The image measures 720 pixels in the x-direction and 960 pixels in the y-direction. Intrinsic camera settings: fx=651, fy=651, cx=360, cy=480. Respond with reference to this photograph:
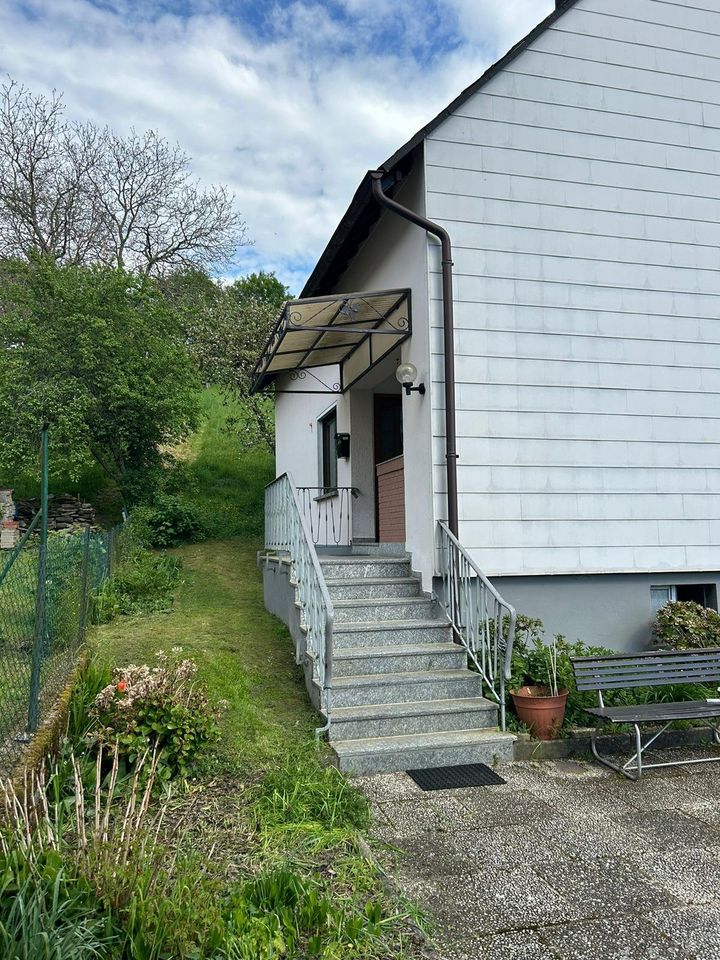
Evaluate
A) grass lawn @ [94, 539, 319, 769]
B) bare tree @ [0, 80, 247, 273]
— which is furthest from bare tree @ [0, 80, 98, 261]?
grass lawn @ [94, 539, 319, 769]

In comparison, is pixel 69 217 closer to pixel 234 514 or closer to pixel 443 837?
pixel 234 514

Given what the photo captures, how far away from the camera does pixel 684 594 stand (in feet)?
23.1

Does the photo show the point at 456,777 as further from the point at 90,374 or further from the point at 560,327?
the point at 90,374

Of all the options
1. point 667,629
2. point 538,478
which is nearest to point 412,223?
point 538,478

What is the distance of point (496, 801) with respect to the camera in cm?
404

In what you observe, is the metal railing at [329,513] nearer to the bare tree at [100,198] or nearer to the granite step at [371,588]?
the granite step at [371,588]

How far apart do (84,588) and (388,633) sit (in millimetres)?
3376

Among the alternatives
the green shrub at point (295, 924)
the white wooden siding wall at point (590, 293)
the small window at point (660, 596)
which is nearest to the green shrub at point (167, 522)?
the white wooden siding wall at point (590, 293)

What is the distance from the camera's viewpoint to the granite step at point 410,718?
480cm

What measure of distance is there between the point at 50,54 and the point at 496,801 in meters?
18.5

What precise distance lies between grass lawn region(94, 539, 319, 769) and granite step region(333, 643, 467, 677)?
0.48m

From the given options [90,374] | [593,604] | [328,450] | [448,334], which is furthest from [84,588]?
[90,374]

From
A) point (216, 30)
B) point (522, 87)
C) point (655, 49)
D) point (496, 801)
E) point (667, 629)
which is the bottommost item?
point (496, 801)

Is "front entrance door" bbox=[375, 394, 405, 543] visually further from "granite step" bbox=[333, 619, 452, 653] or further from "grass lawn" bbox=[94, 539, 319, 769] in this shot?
"granite step" bbox=[333, 619, 452, 653]
